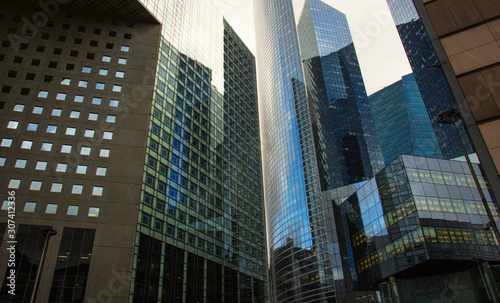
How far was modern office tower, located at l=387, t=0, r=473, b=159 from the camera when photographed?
151 meters

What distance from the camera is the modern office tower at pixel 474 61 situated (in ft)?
39.1

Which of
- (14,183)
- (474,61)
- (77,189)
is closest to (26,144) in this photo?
(14,183)

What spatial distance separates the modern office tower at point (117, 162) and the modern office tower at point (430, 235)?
91.9ft

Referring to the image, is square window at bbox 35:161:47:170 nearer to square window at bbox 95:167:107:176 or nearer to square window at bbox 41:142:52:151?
square window at bbox 41:142:52:151

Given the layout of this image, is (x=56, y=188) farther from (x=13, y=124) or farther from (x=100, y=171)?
(x=13, y=124)

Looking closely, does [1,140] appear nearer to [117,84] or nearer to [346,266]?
[117,84]

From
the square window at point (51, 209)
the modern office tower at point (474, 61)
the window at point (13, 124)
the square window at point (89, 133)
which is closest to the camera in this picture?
the modern office tower at point (474, 61)

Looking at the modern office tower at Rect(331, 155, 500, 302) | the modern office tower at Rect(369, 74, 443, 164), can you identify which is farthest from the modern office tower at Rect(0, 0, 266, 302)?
Result: the modern office tower at Rect(369, 74, 443, 164)

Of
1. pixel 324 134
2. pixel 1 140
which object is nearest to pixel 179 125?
pixel 1 140

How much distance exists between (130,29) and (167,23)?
826 cm

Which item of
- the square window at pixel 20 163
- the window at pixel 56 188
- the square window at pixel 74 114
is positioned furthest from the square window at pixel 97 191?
the square window at pixel 74 114

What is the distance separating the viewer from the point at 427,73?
16150 cm

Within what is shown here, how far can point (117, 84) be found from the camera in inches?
2388

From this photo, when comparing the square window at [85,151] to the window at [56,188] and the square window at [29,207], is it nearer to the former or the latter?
the window at [56,188]
